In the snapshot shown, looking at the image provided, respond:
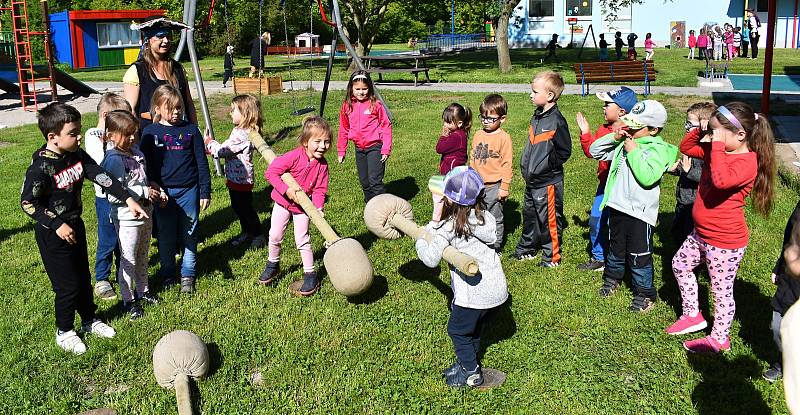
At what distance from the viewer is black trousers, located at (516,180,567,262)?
6.45 meters

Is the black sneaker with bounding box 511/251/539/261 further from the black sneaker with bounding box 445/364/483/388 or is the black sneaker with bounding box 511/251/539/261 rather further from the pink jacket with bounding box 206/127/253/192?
the pink jacket with bounding box 206/127/253/192

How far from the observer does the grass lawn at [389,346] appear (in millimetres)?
4359

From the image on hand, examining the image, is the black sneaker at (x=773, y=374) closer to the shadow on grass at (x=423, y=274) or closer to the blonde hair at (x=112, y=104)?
the shadow on grass at (x=423, y=274)

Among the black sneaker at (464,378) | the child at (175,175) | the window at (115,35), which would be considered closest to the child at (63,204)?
the child at (175,175)

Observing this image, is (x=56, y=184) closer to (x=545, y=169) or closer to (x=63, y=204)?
(x=63, y=204)

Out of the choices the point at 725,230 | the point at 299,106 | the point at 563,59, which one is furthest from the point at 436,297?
the point at 563,59

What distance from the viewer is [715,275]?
4.71 meters

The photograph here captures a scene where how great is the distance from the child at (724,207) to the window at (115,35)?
136ft

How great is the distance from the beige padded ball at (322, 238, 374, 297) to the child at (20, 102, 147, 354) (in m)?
1.49

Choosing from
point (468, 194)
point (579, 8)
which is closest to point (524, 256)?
point (468, 194)

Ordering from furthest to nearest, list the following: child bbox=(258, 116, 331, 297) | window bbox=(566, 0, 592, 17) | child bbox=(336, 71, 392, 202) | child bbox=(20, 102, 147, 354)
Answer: window bbox=(566, 0, 592, 17)
child bbox=(336, 71, 392, 202)
child bbox=(258, 116, 331, 297)
child bbox=(20, 102, 147, 354)

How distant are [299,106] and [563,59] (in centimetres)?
2139

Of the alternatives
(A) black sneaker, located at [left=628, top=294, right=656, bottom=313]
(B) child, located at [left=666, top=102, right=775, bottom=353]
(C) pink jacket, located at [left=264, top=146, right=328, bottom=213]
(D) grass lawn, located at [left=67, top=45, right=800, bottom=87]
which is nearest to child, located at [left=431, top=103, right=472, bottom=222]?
(C) pink jacket, located at [left=264, top=146, right=328, bottom=213]

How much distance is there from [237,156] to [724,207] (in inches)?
182
